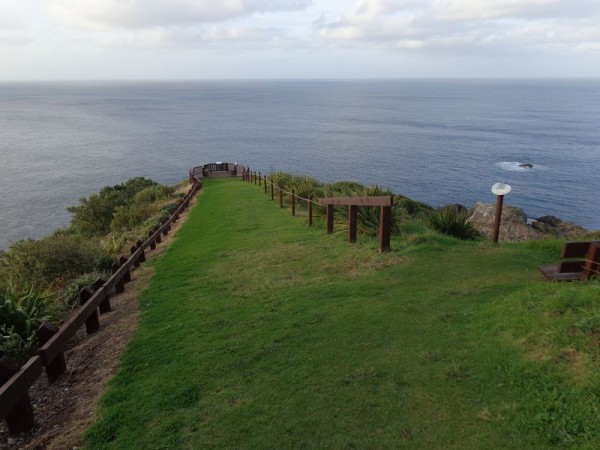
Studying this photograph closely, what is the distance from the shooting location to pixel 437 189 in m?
48.4

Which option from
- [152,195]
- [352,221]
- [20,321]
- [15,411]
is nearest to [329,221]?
[352,221]

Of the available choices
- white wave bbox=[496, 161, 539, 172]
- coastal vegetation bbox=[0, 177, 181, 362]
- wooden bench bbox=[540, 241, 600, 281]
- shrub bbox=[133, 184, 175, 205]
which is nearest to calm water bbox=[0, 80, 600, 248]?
white wave bbox=[496, 161, 539, 172]

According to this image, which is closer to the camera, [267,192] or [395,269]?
[395,269]

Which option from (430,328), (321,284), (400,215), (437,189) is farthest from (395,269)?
(437,189)

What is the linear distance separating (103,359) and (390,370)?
3.72 metres

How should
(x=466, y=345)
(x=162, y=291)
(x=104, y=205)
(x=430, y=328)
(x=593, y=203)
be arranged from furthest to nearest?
(x=593, y=203) < (x=104, y=205) < (x=162, y=291) < (x=430, y=328) < (x=466, y=345)

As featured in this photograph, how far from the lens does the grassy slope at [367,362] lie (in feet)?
12.8

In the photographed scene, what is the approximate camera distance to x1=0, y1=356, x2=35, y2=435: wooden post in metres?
4.41

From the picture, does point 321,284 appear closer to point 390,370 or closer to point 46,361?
point 390,370

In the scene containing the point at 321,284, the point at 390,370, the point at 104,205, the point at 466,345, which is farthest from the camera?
the point at 104,205

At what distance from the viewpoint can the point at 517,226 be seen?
26281 mm

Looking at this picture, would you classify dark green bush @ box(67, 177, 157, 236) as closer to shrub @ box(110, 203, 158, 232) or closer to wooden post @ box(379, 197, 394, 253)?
shrub @ box(110, 203, 158, 232)

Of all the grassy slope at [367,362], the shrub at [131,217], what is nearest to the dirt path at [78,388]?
the grassy slope at [367,362]

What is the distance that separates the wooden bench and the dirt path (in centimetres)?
601
